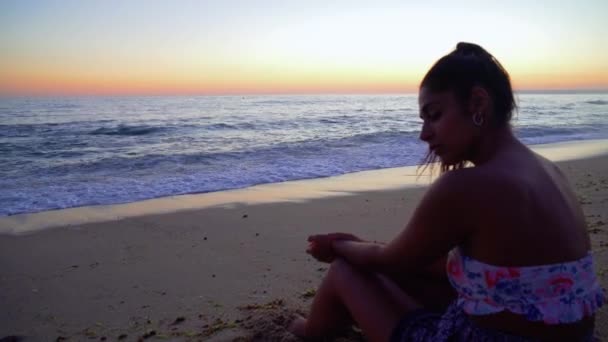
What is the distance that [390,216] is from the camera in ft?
18.7

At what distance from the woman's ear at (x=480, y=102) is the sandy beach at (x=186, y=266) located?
1794mm

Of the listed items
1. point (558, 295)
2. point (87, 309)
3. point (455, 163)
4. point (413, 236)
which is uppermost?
point (455, 163)

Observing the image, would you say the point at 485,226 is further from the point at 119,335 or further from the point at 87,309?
the point at 87,309

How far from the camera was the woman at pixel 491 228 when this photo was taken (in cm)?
139

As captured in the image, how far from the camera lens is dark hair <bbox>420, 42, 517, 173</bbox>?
4.98ft

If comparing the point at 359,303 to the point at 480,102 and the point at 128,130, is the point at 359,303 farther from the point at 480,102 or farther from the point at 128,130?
the point at 128,130

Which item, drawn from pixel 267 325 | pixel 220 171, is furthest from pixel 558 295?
pixel 220 171

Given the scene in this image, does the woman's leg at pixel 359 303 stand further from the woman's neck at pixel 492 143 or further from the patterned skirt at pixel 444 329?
the woman's neck at pixel 492 143

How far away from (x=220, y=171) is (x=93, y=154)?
4989mm

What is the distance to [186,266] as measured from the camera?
411 cm

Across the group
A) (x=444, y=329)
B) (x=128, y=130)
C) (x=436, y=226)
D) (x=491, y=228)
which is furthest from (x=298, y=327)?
(x=128, y=130)

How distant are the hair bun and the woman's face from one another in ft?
0.60

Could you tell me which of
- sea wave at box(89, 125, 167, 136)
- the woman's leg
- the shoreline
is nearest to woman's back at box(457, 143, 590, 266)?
the woman's leg

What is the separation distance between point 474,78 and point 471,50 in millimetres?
158
